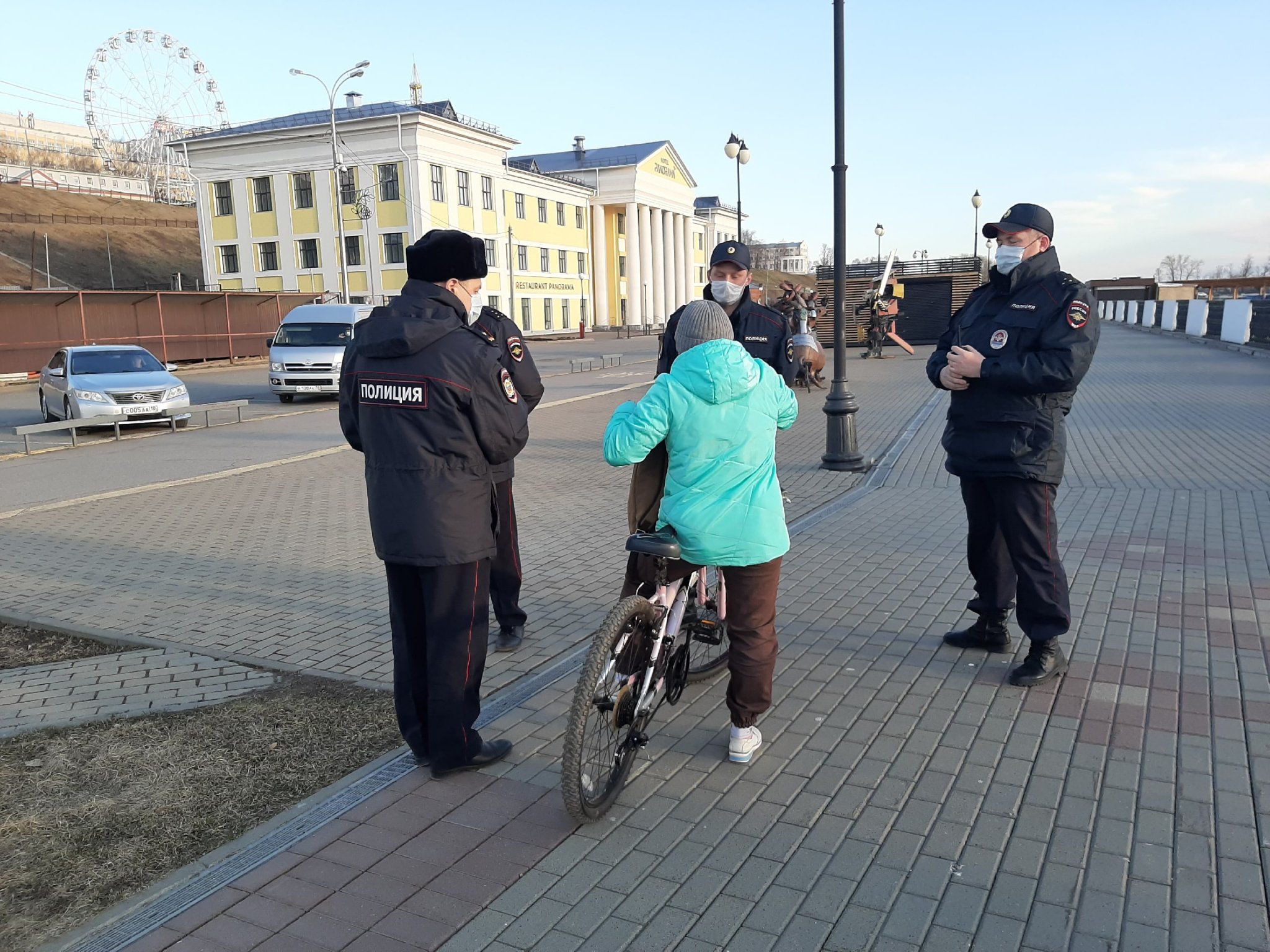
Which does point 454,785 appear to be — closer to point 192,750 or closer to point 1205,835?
point 192,750

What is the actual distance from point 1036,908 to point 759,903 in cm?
81

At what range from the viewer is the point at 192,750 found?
4.04 m

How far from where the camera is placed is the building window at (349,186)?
54.9m

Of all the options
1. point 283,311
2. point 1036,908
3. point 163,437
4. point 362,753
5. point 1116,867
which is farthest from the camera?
point 283,311

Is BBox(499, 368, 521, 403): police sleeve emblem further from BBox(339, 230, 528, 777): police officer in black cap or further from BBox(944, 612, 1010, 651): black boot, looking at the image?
BBox(944, 612, 1010, 651): black boot

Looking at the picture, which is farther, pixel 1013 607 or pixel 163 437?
pixel 163 437

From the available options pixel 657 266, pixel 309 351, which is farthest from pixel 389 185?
pixel 309 351

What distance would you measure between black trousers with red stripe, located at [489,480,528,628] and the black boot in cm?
234

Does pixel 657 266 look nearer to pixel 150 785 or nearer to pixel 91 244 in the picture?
pixel 91 244

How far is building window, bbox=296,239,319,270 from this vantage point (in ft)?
185

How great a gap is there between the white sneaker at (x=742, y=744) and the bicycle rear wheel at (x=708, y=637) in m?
0.39

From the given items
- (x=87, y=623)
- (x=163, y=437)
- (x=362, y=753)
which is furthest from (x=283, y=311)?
(x=362, y=753)

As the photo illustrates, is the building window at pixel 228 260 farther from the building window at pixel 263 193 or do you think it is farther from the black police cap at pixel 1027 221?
the black police cap at pixel 1027 221

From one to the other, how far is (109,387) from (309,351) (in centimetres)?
529
